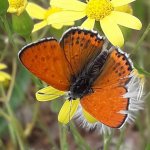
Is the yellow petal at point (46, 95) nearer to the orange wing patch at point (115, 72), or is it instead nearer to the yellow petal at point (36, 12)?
the orange wing patch at point (115, 72)

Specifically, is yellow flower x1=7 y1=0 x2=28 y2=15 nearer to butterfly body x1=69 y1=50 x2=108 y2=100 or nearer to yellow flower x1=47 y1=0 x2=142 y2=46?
yellow flower x1=47 y1=0 x2=142 y2=46

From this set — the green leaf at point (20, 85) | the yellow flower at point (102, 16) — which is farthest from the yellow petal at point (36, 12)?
the green leaf at point (20, 85)

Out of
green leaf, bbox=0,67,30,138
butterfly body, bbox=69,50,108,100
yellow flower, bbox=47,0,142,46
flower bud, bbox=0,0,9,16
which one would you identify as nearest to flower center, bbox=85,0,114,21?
yellow flower, bbox=47,0,142,46

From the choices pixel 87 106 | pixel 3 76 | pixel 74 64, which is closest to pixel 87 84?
pixel 74 64

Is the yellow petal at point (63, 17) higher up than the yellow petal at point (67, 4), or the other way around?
the yellow petal at point (67, 4)

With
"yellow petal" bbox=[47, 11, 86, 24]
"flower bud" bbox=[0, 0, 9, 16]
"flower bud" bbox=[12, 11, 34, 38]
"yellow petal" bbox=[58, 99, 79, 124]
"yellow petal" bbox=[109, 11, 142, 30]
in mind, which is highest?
"flower bud" bbox=[0, 0, 9, 16]
